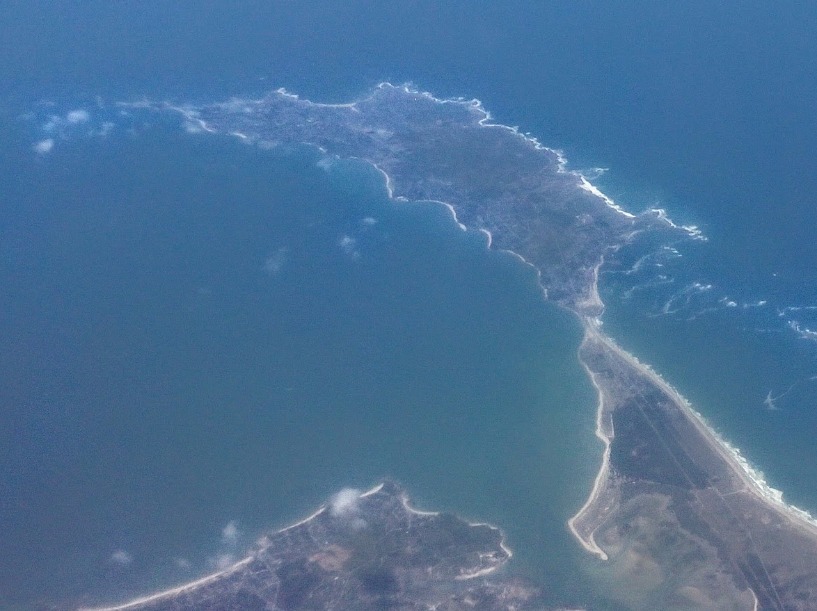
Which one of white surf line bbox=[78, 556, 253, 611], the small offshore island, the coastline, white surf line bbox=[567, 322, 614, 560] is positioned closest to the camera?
white surf line bbox=[78, 556, 253, 611]

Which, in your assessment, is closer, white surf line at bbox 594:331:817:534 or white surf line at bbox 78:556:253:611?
white surf line at bbox 78:556:253:611

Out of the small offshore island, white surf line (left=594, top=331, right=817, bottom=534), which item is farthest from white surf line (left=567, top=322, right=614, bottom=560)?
white surf line (left=594, top=331, right=817, bottom=534)

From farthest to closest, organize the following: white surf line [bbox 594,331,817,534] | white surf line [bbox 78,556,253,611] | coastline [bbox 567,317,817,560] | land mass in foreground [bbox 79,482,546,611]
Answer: white surf line [bbox 594,331,817,534] → coastline [bbox 567,317,817,560] → white surf line [bbox 78,556,253,611] → land mass in foreground [bbox 79,482,546,611]

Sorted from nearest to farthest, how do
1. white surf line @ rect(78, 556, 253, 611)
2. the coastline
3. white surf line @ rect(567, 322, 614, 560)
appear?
white surf line @ rect(78, 556, 253, 611) → white surf line @ rect(567, 322, 614, 560) → the coastline

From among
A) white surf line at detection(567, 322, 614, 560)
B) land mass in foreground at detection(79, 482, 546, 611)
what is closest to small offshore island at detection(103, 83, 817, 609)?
white surf line at detection(567, 322, 614, 560)

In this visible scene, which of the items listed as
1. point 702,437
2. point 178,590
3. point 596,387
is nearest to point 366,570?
point 178,590

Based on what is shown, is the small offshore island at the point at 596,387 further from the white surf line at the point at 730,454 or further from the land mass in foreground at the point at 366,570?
the land mass in foreground at the point at 366,570

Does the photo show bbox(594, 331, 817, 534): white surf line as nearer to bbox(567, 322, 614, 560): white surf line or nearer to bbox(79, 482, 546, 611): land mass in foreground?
bbox(567, 322, 614, 560): white surf line

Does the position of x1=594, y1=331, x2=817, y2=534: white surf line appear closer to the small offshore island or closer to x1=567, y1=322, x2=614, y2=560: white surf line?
the small offshore island
